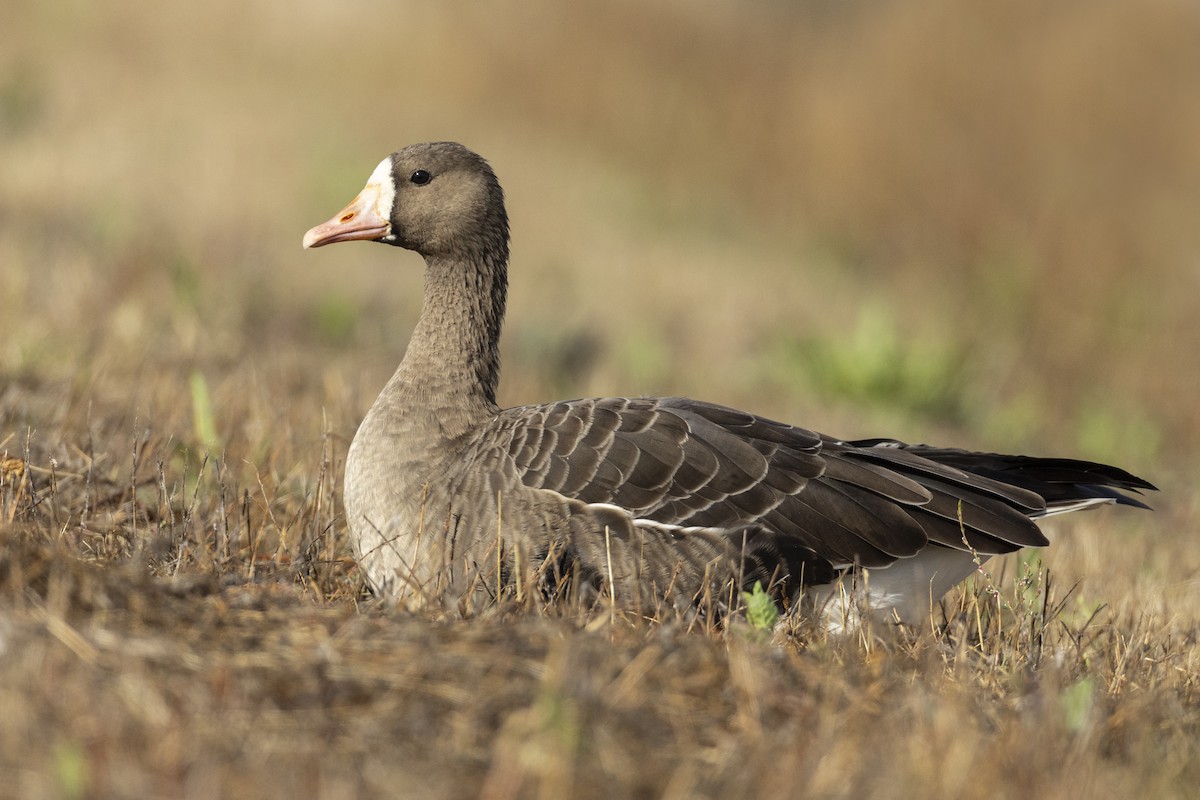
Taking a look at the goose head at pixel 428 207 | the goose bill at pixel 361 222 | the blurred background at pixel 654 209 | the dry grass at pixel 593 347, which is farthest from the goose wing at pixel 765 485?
the blurred background at pixel 654 209

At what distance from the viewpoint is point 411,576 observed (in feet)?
14.8

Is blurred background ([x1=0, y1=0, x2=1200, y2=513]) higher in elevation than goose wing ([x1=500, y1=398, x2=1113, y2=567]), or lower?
higher

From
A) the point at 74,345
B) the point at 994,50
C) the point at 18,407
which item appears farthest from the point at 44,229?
the point at 994,50

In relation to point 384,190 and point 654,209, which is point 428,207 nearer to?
point 384,190

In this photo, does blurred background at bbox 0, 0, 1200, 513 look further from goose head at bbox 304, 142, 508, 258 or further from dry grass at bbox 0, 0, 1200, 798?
goose head at bbox 304, 142, 508, 258

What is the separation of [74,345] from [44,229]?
3647 mm

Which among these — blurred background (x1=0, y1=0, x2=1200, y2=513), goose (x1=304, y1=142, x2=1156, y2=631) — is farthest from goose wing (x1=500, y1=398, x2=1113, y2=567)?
blurred background (x1=0, y1=0, x2=1200, y2=513)

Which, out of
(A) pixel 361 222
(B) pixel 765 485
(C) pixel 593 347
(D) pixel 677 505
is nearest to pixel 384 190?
(A) pixel 361 222

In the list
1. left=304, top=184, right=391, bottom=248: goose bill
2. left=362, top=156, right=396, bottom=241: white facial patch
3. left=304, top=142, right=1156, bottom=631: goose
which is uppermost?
left=362, top=156, right=396, bottom=241: white facial patch

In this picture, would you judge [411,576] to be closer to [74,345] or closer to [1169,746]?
[1169,746]

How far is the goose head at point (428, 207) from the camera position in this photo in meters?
5.78

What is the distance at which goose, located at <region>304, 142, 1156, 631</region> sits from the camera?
4.69 m

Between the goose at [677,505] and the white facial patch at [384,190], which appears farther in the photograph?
the white facial patch at [384,190]

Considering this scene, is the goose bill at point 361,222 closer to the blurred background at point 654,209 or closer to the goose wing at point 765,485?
the blurred background at point 654,209
